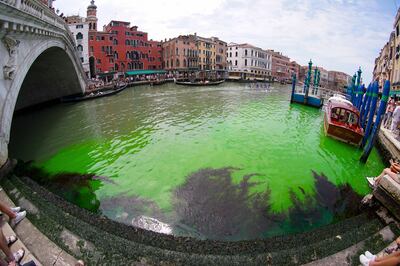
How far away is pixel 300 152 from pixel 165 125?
9184 mm

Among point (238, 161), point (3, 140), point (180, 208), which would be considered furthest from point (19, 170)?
point (238, 161)

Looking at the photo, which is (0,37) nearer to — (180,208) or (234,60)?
(180,208)

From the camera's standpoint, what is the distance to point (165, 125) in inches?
632

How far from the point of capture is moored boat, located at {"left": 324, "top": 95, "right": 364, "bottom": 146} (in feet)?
39.1

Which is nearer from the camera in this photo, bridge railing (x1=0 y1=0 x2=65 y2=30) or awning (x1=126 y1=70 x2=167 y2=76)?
bridge railing (x1=0 y1=0 x2=65 y2=30)

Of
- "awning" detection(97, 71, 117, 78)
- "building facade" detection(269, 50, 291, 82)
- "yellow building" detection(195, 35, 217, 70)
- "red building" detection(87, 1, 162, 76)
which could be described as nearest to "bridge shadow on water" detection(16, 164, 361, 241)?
"awning" detection(97, 71, 117, 78)

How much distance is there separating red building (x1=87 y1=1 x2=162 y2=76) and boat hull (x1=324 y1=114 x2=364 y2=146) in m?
46.3

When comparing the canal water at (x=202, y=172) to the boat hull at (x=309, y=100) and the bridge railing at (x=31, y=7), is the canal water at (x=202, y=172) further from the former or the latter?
the boat hull at (x=309, y=100)

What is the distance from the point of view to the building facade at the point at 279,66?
A: 89188 millimetres

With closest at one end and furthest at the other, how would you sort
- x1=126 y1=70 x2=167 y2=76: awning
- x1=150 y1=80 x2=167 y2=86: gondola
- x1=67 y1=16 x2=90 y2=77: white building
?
x1=67 y1=16 x2=90 y2=77: white building < x1=150 y1=80 x2=167 y2=86: gondola < x1=126 y1=70 x2=167 y2=76: awning

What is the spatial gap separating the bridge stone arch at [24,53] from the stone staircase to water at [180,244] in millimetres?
3586

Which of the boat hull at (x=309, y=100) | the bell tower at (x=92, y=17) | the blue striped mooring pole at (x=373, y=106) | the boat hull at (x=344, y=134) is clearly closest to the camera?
the blue striped mooring pole at (x=373, y=106)

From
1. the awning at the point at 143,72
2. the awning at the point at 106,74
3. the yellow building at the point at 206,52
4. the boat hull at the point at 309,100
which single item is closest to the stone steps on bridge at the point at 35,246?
the boat hull at the point at 309,100

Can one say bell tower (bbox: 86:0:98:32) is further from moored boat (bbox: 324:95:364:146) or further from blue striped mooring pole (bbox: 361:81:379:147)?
blue striped mooring pole (bbox: 361:81:379:147)
